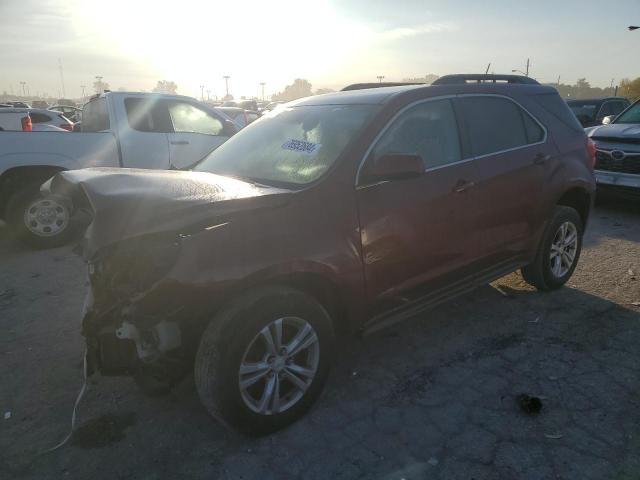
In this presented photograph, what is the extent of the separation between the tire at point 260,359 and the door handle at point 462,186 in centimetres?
134

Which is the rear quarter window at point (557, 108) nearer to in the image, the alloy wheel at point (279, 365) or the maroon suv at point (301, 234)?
the maroon suv at point (301, 234)

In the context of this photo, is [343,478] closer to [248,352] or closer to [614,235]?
[248,352]

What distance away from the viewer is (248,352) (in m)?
2.42

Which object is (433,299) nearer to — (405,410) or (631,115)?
(405,410)

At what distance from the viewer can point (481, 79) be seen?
3.98m

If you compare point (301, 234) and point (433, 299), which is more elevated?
point (301, 234)

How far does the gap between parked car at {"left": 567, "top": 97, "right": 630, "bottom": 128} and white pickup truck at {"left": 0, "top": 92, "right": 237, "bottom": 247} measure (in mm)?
9607

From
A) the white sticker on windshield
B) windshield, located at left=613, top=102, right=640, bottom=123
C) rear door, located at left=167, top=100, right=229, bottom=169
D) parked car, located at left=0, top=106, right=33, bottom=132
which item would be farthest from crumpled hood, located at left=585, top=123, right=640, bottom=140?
parked car, located at left=0, top=106, right=33, bottom=132

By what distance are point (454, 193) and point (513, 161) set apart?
82 centimetres

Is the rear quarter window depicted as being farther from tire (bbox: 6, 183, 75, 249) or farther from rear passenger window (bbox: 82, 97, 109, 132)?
rear passenger window (bbox: 82, 97, 109, 132)

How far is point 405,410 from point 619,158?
653 cm

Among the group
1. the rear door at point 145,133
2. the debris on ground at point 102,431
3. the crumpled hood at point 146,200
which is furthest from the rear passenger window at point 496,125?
the rear door at point 145,133

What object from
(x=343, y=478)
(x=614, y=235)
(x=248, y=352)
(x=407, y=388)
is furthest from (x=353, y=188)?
(x=614, y=235)

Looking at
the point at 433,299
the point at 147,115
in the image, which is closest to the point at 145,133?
the point at 147,115
